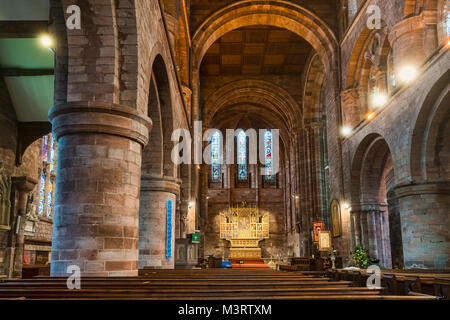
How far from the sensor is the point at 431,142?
36.2 ft

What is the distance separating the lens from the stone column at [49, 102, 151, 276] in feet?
19.2

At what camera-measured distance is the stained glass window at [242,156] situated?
110 ft

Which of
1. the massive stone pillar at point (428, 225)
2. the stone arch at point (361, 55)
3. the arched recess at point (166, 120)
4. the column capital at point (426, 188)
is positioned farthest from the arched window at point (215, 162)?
the massive stone pillar at point (428, 225)

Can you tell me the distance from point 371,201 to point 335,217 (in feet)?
7.85

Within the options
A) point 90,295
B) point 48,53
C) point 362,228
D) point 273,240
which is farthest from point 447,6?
point 273,240

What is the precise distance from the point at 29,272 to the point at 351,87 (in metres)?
13.3

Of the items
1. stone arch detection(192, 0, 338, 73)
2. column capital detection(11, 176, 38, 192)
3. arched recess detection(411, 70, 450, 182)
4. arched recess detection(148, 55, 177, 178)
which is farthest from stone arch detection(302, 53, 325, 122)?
column capital detection(11, 176, 38, 192)

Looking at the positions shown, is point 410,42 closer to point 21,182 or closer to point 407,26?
point 407,26

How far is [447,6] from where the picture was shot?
11.2m

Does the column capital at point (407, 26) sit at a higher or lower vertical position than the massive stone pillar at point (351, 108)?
higher

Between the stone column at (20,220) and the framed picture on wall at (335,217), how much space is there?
11570 millimetres

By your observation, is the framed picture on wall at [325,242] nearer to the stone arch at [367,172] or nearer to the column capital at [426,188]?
the stone arch at [367,172]

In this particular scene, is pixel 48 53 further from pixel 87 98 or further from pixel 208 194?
pixel 208 194

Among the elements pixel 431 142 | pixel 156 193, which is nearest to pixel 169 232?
pixel 156 193
